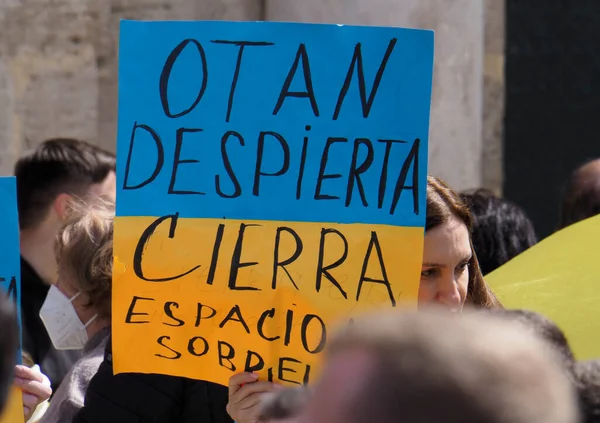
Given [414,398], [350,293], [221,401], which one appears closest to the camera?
[414,398]

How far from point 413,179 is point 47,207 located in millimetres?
1923

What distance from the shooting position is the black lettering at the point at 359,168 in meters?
2.68

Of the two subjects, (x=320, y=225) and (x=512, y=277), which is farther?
(x=512, y=277)

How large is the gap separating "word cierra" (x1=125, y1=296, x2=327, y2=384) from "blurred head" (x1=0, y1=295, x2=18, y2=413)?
53.7 inches

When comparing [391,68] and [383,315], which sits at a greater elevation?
[391,68]

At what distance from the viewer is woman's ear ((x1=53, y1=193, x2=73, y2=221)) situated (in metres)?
4.19

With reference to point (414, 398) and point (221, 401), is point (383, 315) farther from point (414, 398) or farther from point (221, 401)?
point (221, 401)

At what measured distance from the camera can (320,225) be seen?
2.68 meters

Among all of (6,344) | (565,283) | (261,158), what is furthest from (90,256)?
(6,344)

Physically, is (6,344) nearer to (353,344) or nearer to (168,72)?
(353,344)

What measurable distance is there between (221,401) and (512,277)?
93cm

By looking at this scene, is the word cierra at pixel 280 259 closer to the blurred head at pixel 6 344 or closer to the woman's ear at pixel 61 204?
the blurred head at pixel 6 344

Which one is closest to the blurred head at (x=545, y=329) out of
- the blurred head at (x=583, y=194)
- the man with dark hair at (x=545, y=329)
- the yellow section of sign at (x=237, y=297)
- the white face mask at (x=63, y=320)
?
the man with dark hair at (x=545, y=329)

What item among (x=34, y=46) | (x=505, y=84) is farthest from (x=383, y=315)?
(x=505, y=84)
